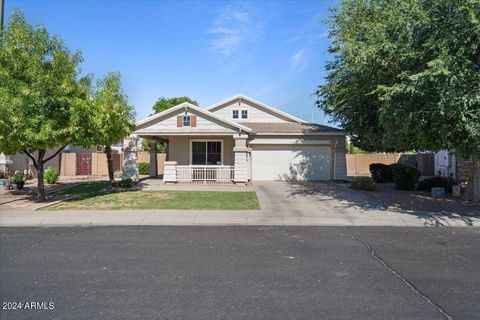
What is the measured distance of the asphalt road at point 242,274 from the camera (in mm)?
4617

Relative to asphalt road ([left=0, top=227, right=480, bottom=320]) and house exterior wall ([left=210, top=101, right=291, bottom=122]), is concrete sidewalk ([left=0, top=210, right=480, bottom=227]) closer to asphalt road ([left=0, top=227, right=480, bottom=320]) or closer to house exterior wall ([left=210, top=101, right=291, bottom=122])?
asphalt road ([left=0, top=227, right=480, bottom=320])

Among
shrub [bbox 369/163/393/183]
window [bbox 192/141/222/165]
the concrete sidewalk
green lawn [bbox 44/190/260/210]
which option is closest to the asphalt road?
the concrete sidewalk

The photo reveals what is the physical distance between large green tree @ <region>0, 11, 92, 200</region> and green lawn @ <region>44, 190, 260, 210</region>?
235cm

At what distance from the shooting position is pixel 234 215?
38.0ft

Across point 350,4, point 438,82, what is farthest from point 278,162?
point 438,82

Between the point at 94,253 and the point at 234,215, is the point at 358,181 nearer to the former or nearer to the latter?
the point at 234,215

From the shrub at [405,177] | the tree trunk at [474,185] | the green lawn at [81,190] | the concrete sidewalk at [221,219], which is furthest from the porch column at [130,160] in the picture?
the tree trunk at [474,185]

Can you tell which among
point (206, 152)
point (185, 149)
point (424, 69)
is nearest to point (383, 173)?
point (206, 152)

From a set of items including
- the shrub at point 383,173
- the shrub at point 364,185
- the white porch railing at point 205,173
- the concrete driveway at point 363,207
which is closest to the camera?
the concrete driveway at point 363,207

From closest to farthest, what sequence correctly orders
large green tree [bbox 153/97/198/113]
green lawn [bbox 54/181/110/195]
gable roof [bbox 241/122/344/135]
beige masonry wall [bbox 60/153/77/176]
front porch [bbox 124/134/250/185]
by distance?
green lawn [bbox 54/181/110/195] → front porch [bbox 124/134/250/185] → gable roof [bbox 241/122/344/135] → beige masonry wall [bbox 60/153/77/176] → large green tree [bbox 153/97/198/113]

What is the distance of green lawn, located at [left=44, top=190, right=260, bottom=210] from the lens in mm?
13117

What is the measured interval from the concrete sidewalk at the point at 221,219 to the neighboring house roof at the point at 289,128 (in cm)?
1103

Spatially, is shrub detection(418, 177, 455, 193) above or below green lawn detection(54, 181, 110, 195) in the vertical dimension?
above

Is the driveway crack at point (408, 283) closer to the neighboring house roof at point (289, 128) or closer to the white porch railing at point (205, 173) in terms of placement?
the white porch railing at point (205, 173)
